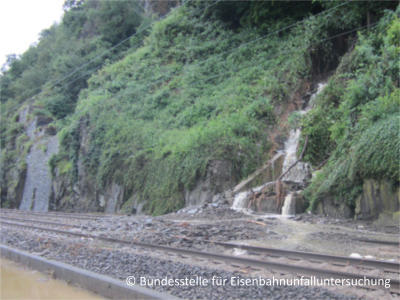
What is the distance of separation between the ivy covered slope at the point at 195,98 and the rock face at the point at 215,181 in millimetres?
411

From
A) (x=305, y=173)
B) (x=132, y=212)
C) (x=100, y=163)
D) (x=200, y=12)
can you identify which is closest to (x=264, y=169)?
(x=305, y=173)

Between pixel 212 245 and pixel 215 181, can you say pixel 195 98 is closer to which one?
pixel 215 181

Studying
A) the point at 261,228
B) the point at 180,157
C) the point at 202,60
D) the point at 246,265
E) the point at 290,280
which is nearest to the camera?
the point at 290,280

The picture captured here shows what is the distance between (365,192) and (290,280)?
7462 mm

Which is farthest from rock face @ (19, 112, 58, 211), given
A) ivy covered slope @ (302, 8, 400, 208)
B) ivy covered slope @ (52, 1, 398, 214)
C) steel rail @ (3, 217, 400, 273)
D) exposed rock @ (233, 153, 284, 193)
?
steel rail @ (3, 217, 400, 273)

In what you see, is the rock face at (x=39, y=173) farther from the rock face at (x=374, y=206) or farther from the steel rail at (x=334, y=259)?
the steel rail at (x=334, y=259)

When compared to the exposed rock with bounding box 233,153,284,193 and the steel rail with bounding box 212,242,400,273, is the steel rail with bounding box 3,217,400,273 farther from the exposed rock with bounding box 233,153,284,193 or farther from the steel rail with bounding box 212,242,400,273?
the exposed rock with bounding box 233,153,284,193

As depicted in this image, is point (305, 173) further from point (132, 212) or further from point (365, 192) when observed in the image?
point (132, 212)

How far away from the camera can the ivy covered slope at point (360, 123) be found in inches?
435

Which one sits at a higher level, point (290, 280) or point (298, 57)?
point (298, 57)

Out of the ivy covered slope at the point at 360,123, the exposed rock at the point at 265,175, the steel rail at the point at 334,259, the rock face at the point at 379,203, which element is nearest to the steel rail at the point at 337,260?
the steel rail at the point at 334,259

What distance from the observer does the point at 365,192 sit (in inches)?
448

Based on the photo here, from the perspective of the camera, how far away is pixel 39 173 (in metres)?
35.4

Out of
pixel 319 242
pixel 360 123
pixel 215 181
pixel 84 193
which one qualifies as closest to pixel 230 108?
pixel 215 181
